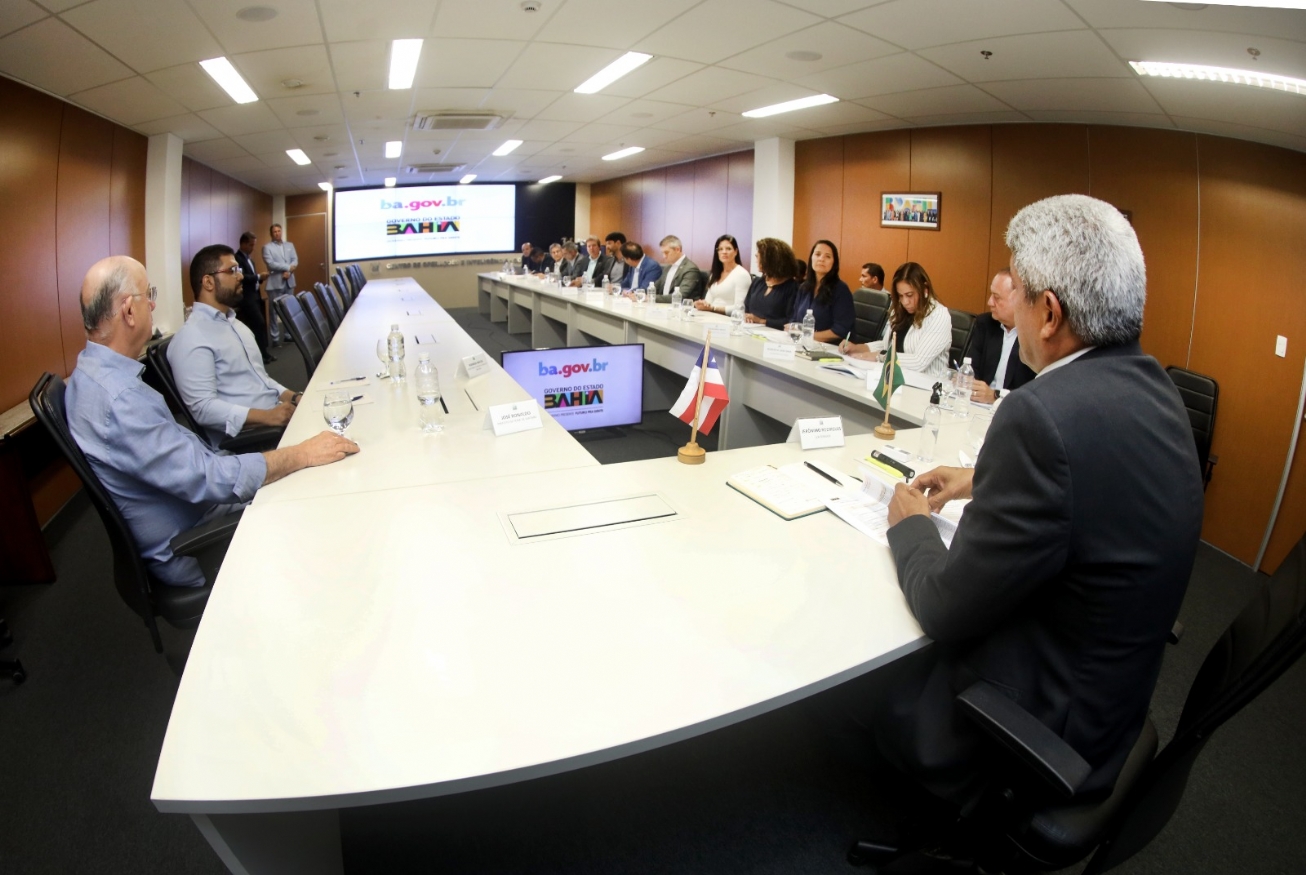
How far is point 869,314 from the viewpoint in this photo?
15.5 ft

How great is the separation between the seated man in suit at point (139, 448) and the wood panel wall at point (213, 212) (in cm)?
477

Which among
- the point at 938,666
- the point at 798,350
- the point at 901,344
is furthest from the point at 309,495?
the point at 901,344

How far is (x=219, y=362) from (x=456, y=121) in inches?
195

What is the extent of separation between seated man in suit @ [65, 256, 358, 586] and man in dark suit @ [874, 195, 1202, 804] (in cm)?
168

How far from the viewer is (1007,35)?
335cm

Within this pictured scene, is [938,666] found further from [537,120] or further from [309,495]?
[537,120]

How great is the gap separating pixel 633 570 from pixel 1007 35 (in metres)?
3.71

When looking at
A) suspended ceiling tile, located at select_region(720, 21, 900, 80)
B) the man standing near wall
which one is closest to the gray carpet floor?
→ suspended ceiling tile, located at select_region(720, 21, 900, 80)

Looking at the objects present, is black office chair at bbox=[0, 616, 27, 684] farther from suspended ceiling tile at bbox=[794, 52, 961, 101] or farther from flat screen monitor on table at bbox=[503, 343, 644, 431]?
suspended ceiling tile at bbox=[794, 52, 961, 101]

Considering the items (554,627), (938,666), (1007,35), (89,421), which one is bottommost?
(938,666)

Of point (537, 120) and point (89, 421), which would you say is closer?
point (89, 421)

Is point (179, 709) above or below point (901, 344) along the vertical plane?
below

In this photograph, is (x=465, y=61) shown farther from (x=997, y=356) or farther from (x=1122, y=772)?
(x=1122, y=772)

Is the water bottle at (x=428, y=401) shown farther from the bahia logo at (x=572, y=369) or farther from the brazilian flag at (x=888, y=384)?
the brazilian flag at (x=888, y=384)
